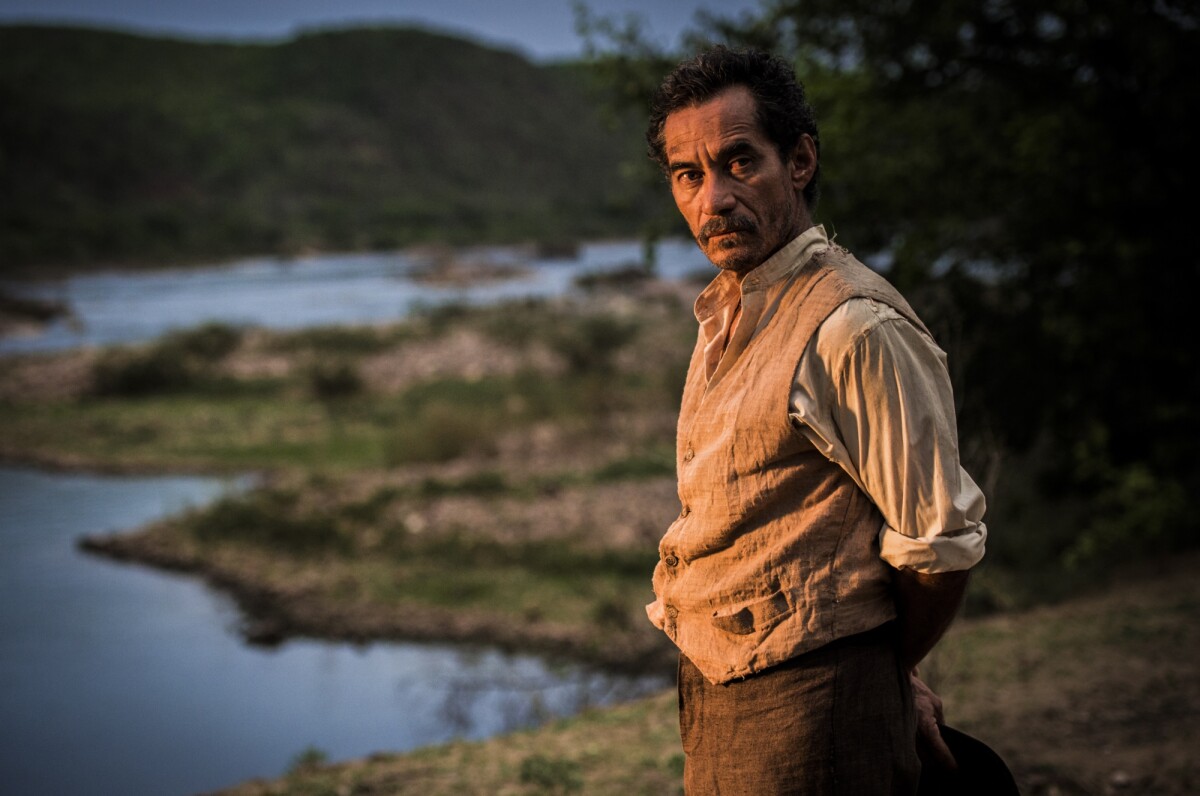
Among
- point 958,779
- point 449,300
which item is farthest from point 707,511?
point 449,300

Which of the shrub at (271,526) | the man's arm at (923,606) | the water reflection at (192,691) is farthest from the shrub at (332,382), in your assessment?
the man's arm at (923,606)

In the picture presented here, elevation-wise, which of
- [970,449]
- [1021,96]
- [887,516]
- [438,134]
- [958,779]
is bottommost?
[958,779]

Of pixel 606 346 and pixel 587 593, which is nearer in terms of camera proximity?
pixel 587 593

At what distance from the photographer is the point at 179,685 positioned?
9703 millimetres

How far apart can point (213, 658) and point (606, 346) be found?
16.8m

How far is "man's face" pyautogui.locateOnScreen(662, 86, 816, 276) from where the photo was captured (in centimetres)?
164

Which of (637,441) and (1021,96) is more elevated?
(1021,96)

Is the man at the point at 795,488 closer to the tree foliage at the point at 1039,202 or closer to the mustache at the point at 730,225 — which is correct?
the mustache at the point at 730,225

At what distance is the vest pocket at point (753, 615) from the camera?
1.56 meters

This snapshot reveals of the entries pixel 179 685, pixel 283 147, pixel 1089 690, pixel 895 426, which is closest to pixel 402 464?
pixel 179 685

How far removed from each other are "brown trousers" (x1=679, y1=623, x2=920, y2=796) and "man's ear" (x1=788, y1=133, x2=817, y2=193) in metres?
0.73

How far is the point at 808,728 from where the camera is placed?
1.57 metres

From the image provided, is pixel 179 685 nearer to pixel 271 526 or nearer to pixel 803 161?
pixel 271 526

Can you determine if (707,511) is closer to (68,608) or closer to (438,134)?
(68,608)
